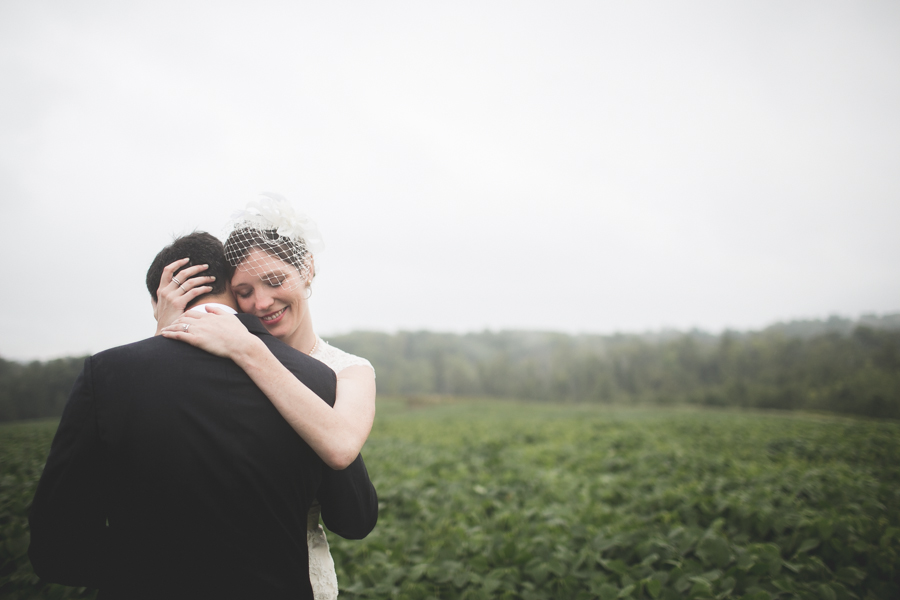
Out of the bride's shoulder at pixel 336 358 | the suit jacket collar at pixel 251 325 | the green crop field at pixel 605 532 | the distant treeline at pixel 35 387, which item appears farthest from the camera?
the distant treeline at pixel 35 387

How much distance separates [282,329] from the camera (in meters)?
1.81

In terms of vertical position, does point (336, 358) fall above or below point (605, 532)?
above

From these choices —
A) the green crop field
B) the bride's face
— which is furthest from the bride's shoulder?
the green crop field

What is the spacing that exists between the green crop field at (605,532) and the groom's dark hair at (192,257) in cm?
258

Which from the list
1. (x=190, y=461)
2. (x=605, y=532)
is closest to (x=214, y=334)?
(x=190, y=461)

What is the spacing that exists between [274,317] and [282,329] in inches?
3.0

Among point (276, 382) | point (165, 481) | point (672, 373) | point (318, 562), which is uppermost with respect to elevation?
point (276, 382)

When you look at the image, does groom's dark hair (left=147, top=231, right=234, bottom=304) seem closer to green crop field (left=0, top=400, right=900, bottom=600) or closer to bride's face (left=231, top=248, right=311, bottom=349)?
bride's face (left=231, top=248, right=311, bottom=349)

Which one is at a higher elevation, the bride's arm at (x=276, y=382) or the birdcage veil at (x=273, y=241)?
the birdcage veil at (x=273, y=241)

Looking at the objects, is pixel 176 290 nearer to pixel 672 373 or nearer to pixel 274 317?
pixel 274 317

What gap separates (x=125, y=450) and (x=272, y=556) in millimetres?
582

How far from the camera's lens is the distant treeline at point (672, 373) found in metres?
→ 5.95

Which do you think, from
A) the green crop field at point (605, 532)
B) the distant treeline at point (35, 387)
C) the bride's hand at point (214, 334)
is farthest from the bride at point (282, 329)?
the distant treeline at point (35, 387)

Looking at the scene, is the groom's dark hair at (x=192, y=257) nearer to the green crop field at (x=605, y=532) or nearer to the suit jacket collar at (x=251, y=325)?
the suit jacket collar at (x=251, y=325)
